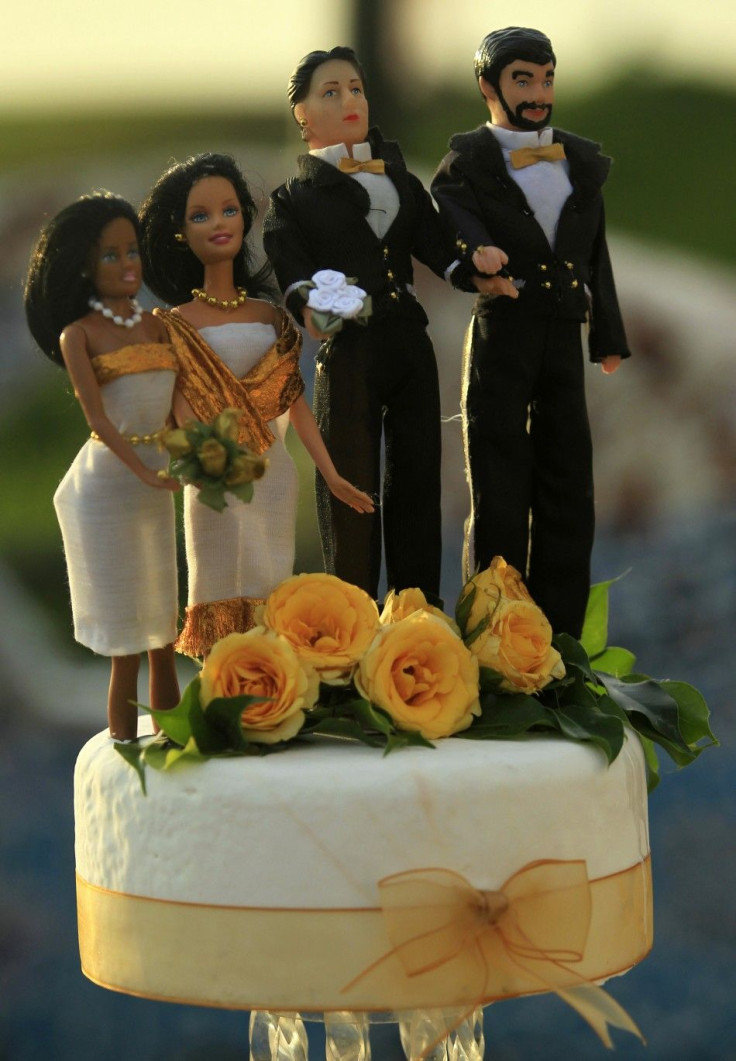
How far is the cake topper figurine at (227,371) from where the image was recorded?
189cm

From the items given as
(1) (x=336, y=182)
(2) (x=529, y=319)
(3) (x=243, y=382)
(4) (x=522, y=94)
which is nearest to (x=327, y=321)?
(3) (x=243, y=382)

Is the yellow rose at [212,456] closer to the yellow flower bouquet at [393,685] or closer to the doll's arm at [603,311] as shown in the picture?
the yellow flower bouquet at [393,685]

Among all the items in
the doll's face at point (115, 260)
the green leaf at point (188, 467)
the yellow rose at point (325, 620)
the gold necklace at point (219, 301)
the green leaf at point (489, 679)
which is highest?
the doll's face at point (115, 260)

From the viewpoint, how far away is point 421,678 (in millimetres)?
1746

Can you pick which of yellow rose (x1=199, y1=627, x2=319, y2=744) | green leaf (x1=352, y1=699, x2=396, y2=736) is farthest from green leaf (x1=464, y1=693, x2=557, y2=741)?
yellow rose (x1=199, y1=627, x2=319, y2=744)

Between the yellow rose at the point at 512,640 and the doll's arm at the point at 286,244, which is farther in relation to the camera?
the doll's arm at the point at 286,244

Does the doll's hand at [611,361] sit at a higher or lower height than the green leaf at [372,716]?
higher

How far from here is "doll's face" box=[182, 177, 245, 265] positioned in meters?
1.90

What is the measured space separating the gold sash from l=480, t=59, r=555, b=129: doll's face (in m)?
0.42

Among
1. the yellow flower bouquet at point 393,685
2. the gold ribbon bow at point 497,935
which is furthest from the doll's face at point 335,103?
the gold ribbon bow at point 497,935

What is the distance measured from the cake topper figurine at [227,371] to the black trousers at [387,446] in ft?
0.22

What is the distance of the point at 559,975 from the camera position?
5.44 feet

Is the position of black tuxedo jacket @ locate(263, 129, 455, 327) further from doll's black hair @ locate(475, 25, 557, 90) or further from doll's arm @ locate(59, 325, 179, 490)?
doll's arm @ locate(59, 325, 179, 490)

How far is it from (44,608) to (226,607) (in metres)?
1.65
